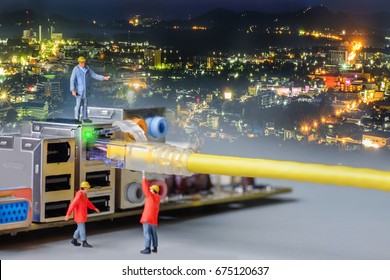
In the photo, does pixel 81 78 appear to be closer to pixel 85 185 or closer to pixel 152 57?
pixel 85 185

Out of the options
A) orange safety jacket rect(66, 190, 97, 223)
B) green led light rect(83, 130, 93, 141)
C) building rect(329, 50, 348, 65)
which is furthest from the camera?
building rect(329, 50, 348, 65)

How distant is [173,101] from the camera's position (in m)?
13.6

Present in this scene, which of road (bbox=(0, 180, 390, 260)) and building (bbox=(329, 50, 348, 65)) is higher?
building (bbox=(329, 50, 348, 65))

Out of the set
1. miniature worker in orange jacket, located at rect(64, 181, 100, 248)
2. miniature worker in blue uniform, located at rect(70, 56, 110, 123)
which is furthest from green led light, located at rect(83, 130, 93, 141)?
miniature worker in orange jacket, located at rect(64, 181, 100, 248)

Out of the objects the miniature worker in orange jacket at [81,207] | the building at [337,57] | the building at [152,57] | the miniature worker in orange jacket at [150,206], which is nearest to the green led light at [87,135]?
the miniature worker in orange jacket at [81,207]

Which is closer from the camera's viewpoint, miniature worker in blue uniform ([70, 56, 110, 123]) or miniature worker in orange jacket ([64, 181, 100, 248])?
miniature worker in orange jacket ([64, 181, 100, 248])

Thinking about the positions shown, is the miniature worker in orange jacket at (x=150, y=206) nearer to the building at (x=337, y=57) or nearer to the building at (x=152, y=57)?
the building at (x=152, y=57)

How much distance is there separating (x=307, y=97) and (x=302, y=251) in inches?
135

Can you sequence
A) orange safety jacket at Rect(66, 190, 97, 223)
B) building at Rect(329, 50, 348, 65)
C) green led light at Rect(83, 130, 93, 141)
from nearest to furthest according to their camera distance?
orange safety jacket at Rect(66, 190, 97, 223)
green led light at Rect(83, 130, 93, 141)
building at Rect(329, 50, 348, 65)

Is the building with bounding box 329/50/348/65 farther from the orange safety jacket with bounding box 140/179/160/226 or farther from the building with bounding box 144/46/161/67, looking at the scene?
the orange safety jacket with bounding box 140/179/160/226

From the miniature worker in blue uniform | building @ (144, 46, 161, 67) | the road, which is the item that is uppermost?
building @ (144, 46, 161, 67)

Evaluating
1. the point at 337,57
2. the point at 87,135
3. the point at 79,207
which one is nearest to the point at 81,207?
the point at 79,207

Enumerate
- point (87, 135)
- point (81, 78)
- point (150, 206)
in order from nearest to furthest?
point (150, 206) < point (87, 135) < point (81, 78)
